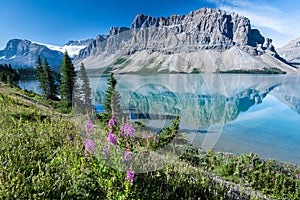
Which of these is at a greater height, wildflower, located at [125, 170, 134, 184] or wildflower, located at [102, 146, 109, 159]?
wildflower, located at [102, 146, 109, 159]

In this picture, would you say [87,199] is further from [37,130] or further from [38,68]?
[38,68]

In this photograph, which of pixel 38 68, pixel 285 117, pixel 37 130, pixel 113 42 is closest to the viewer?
pixel 113 42

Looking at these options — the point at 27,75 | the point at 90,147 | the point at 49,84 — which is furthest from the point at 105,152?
the point at 27,75

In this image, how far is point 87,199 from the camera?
315cm

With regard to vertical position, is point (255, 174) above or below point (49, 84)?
below

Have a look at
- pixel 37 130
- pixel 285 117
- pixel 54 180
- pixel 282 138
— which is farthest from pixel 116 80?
pixel 285 117

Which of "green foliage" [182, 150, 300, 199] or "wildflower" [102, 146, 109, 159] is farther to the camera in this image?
"green foliage" [182, 150, 300, 199]

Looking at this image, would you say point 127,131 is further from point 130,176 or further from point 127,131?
point 130,176

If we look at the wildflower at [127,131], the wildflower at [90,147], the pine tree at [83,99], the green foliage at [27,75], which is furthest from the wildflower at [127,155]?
the green foliage at [27,75]

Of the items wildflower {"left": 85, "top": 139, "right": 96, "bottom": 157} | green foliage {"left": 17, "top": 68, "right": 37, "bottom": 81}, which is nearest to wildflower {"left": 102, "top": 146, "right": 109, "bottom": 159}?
wildflower {"left": 85, "top": 139, "right": 96, "bottom": 157}

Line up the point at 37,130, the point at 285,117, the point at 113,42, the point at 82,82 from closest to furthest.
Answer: the point at 113,42 → the point at 37,130 → the point at 82,82 → the point at 285,117

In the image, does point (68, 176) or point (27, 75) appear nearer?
point (68, 176)

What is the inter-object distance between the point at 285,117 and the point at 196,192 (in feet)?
145

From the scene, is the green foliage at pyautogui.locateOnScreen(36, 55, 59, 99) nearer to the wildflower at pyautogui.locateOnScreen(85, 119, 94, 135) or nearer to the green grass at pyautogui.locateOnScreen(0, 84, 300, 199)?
the green grass at pyautogui.locateOnScreen(0, 84, 300, 199)
